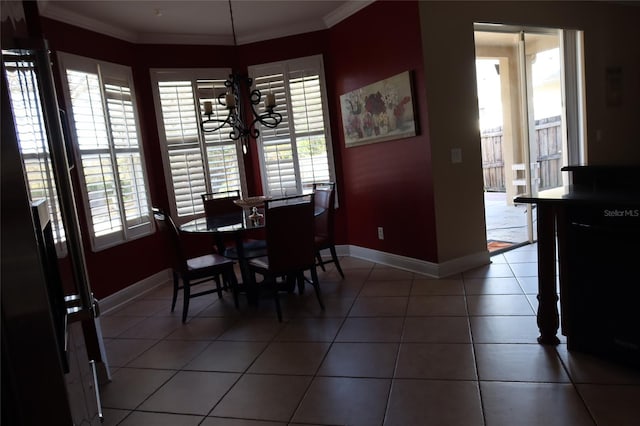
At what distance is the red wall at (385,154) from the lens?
364 centimetres

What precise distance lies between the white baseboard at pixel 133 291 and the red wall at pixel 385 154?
6.97 feet

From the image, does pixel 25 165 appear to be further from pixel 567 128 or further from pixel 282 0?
Result: pixel 567 128

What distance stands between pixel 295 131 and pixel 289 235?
205cm

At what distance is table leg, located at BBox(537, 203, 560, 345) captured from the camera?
2271mm

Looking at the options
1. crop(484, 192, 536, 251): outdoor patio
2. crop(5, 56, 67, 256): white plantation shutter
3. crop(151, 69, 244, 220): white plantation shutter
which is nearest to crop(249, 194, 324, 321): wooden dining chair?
crop(151, 69, 244, 220): white plantation shutter

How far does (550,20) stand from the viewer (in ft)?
13.8

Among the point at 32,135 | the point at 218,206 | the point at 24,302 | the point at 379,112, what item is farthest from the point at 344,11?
the point at 24,302

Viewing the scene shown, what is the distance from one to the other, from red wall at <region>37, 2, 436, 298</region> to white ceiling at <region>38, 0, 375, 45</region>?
0.08 meters

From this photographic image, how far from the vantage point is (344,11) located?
4.23 m

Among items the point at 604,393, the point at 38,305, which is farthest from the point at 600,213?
the point at 38,305

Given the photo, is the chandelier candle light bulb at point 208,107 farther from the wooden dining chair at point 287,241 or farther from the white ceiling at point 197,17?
the white ceiling at point 197,17

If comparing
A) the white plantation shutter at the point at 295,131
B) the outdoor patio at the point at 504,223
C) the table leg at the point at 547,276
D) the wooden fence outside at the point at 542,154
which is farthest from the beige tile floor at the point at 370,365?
the wooden fence outside at the point at 542,154

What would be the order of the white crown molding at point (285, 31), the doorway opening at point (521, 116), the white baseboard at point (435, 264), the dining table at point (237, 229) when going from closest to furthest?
the dining table at point (237, 229)
the white baseboard at point (435, 264)
the doorway opening at point (521, 116)
the white crown molding at point (285, 31)

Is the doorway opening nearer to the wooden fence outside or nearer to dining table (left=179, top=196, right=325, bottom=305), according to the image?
the wooden fence outside
